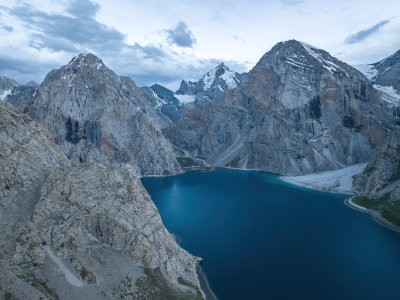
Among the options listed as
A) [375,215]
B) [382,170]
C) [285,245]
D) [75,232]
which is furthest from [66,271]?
[382,170]

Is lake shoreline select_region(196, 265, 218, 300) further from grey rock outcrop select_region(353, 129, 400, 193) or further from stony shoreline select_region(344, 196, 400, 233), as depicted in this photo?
grey rock outcrop select_region(353, 129, 400, 193)

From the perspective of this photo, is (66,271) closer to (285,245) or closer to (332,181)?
(285,245)

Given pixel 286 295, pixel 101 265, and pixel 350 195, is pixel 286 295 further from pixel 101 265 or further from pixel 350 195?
pixel 350 195

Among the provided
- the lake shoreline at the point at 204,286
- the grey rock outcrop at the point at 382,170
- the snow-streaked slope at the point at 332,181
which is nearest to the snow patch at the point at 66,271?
the lake shoreline at the point at 204,286

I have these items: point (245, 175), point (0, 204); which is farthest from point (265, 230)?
point (245, 175)

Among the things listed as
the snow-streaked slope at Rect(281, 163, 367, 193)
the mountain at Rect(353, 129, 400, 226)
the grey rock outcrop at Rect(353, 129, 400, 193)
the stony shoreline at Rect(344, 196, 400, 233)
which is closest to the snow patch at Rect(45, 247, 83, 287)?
the stony shoreline at Rect(344, 196, 400, 233)

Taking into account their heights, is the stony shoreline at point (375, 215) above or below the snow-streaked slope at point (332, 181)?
below

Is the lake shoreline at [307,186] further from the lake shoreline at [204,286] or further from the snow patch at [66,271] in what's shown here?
the snow patch at [66,271]
